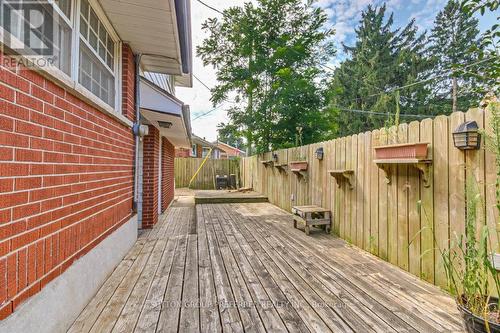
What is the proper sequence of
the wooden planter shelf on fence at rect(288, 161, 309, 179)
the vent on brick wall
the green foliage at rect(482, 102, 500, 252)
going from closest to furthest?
the green foliage at rect(482, 102, 500, 252) < the vent on brick wall < the wooden planter shelf on fence at rect(288, 161, 309, 179)

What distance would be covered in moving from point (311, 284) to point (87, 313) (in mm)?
1941

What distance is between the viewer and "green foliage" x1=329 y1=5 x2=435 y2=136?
1764 centimetres

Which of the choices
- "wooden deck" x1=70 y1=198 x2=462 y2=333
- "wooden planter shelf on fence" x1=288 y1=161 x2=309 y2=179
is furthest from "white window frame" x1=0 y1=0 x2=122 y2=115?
"wooden planter shelf on fence" x1=288 y1=161 x2=309 y2=179

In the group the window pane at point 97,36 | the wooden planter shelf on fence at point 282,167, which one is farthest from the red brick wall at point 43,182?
the wooden planter shelf on fence at point 282,167

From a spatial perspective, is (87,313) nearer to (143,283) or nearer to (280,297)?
(143,283)

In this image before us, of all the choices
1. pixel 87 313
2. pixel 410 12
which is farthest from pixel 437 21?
pixel 87 313

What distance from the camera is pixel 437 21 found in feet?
61.6

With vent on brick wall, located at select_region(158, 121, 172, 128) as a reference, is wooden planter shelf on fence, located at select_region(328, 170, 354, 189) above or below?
below

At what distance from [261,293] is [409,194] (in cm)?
191

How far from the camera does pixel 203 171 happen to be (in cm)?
1491

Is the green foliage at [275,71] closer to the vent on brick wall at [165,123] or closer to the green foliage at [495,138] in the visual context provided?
the vent on brick wall at [165,123]

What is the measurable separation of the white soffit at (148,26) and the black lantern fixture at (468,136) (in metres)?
2.85

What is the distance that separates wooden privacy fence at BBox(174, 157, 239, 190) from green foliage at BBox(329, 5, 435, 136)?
27.3 ft

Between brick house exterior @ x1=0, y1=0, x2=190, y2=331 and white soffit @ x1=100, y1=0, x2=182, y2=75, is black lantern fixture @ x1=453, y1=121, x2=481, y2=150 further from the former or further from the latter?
brick house exterior @ x1=0, y1=0, x2=190, y2=331
